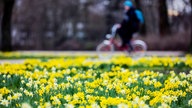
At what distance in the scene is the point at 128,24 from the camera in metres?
14.7

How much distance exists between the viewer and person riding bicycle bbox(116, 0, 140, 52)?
47.5 ft

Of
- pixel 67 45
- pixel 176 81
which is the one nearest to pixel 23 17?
pixel 67 45

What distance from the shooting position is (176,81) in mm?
6953

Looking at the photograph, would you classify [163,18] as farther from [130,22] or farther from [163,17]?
[130,22]

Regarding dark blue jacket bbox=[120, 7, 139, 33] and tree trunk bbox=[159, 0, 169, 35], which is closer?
dark blue jacket bbox=[120, 7, 139, 33]

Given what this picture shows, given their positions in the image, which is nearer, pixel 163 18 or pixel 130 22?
pixel 130 22

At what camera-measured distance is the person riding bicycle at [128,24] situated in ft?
47.5

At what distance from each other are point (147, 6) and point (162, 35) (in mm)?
6727

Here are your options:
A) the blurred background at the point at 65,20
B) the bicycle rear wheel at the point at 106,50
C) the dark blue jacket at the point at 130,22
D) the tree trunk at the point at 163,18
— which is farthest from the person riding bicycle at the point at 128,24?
the blurred background at the point at 65,20

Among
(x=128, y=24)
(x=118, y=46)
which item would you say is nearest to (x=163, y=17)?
(x=118, y=46)

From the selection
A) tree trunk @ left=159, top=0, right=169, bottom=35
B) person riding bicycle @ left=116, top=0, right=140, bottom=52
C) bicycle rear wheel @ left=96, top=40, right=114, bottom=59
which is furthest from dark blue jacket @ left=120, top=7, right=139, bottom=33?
tree trunk @ left=159, top=0, right=169, bottom=35

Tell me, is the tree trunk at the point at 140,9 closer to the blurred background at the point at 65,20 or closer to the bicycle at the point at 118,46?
the blurred background at the point at 65,20

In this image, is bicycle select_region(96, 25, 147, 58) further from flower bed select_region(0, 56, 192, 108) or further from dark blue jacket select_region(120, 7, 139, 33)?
flower bed select_region(0, 56, 192, 108)

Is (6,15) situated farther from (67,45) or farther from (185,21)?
(185,21)
